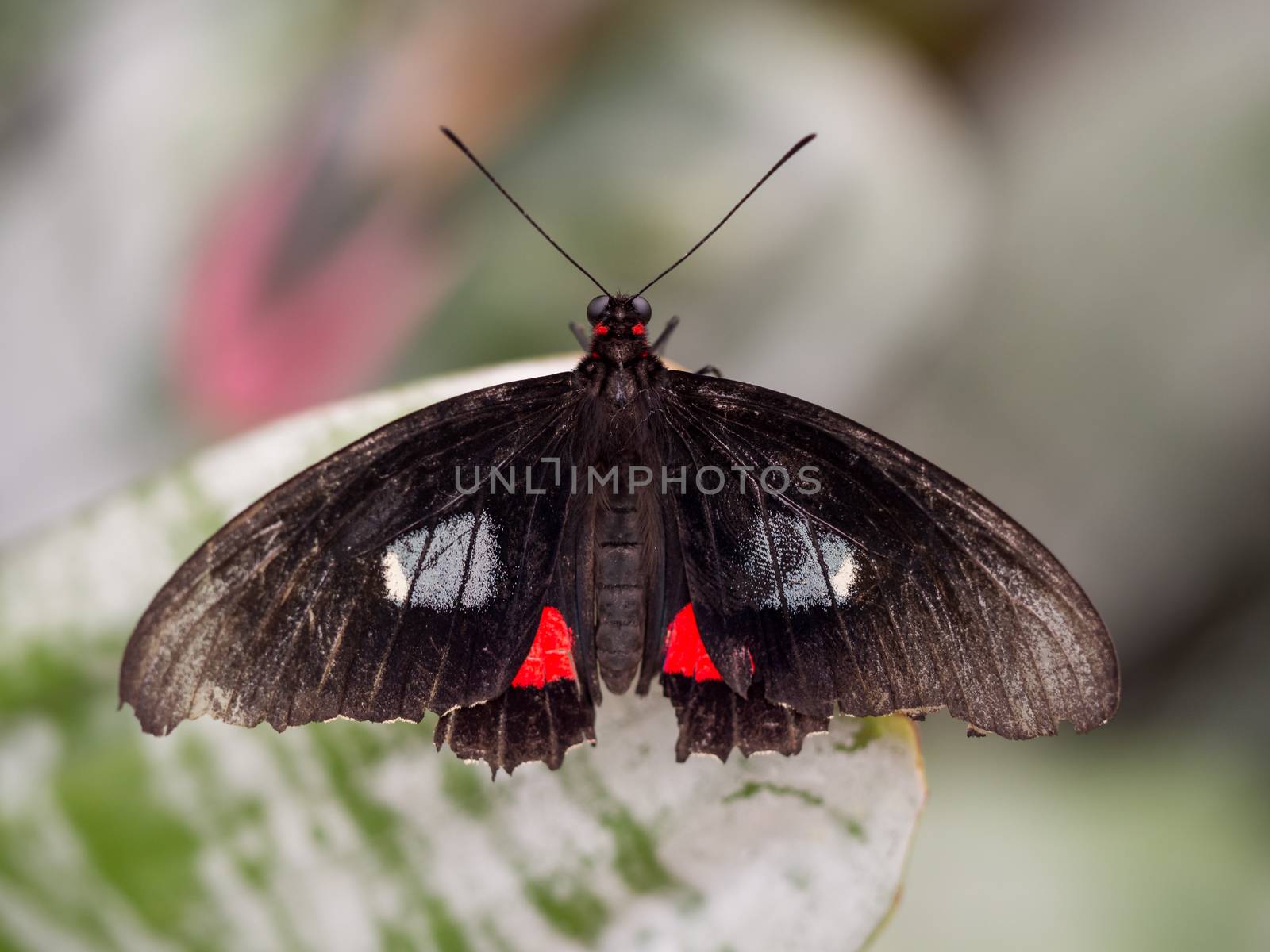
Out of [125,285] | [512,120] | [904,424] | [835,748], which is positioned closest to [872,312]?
[904,424]

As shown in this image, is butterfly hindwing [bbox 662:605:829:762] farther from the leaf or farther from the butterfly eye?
the butterfly eye

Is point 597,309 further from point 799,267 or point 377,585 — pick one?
point 799,267

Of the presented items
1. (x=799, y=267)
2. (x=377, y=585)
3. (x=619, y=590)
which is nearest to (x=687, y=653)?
(x=619, y=590)

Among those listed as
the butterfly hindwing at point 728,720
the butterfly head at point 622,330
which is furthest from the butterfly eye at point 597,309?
the butterfly hindwing at point 728,720

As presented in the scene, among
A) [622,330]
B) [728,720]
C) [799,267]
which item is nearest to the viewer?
[728,720]

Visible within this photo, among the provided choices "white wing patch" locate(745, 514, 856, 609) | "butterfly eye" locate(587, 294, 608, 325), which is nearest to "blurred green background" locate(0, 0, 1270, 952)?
"butterfly eye" locate(587, 294, 608, 325)

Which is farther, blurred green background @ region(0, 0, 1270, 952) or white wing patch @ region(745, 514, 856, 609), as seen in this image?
blurred green background @ region(0, 0, 1270, 952)
